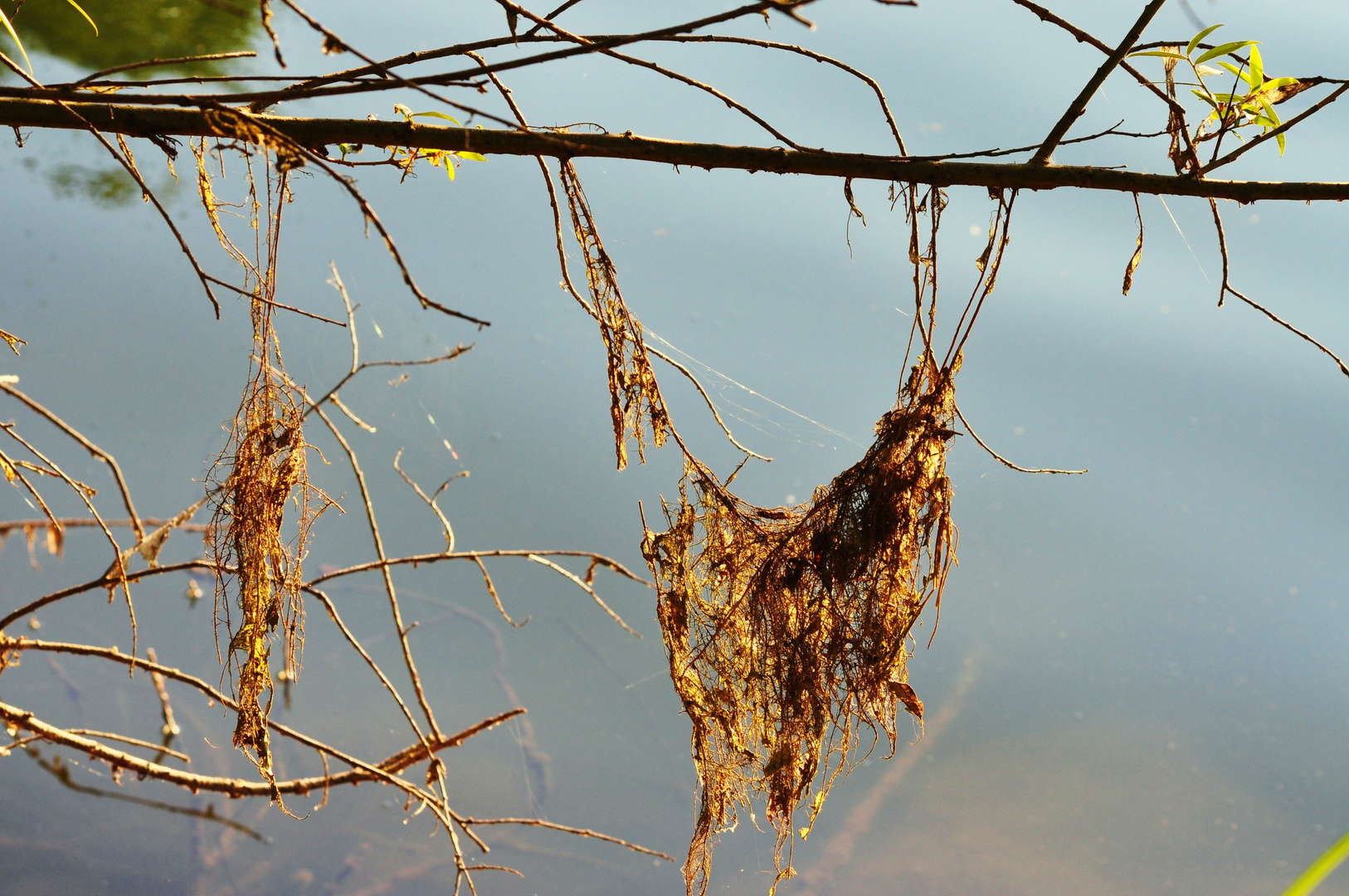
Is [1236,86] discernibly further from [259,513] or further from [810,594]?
[259,513]

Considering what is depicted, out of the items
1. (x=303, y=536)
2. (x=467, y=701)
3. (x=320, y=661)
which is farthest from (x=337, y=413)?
(x=303, y=536)

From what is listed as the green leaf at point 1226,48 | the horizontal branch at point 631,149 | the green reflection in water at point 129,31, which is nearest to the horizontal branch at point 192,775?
the horizontal branch at point 631,149

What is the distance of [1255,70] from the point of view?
1.85 feet

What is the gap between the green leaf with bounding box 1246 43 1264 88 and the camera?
56cm

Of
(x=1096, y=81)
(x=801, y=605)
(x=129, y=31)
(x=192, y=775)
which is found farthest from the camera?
(x=129, y=31)

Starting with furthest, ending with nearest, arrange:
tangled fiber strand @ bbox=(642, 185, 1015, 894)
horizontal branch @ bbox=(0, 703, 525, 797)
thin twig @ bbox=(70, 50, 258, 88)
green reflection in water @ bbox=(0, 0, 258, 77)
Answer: green reflection in water @ bbox=(0, 0, 258, 77), horizontal branch @ bbox=(0, 703, 525, 797), tangled fiber strand @ bbox=(642, 185, 1015, 894), thin twig @ bbox=(70, 50, 258, 88)

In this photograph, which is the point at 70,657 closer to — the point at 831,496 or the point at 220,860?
the point at 220,860

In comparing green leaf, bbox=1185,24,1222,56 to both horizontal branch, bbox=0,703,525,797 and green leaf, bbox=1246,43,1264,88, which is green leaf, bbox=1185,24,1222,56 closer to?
green leaf, bbox=1246,43,1264,88

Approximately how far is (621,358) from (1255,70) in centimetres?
46

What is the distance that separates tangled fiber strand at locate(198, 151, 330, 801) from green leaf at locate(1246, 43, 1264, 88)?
65 cm

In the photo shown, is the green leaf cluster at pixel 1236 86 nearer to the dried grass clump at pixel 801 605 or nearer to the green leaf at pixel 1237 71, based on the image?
the green leaf at pixel 1237 71

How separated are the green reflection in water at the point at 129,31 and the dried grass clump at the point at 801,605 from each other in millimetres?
2439

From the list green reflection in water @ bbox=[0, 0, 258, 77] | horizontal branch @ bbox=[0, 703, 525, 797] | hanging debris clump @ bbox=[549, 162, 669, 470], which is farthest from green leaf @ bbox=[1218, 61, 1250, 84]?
green reflection in water @ bbox=[0, 0, 258, 77]

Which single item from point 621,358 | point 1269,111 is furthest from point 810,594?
point 1269,111
